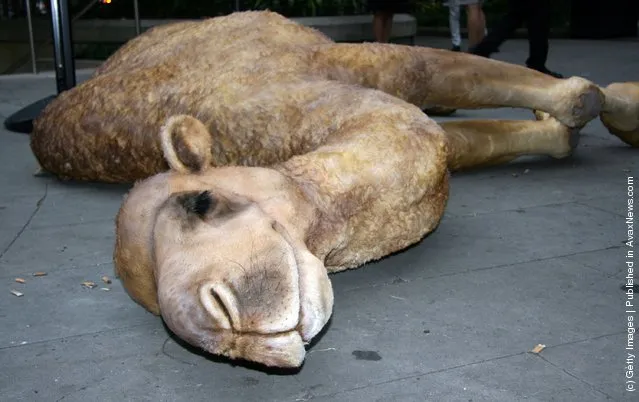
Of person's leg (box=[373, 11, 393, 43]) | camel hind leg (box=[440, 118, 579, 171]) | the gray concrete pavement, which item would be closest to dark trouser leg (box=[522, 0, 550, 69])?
person's leg (box=[373, 11, 393, 43])

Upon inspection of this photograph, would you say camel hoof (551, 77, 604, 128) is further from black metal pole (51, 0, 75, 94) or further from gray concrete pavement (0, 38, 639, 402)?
black metal pole (51, 0, 75, 94)

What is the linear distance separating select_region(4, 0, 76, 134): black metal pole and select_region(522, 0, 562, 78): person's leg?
421cm

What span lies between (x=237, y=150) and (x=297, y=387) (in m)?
1.41

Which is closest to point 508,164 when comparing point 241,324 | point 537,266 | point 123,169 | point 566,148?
point 566,148

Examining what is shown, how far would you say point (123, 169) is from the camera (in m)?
4.10

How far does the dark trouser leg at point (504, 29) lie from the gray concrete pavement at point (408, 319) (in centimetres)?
383

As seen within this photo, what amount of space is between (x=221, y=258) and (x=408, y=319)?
916 millimetres

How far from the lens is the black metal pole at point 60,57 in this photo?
262 inches

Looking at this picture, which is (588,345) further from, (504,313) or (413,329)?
(413,329)

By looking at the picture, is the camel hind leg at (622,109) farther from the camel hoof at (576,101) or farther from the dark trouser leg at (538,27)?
the dark trouser leg at (538,27)

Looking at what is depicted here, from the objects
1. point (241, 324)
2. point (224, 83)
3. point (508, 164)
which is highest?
point (224, 83)

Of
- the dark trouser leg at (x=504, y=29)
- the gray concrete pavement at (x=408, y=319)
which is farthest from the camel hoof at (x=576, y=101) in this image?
the dark trouser leg at (x=504, y=29)

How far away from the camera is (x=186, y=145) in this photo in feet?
8.28

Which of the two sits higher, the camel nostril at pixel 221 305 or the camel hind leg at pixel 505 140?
the camel nostril at pixel 221 305
